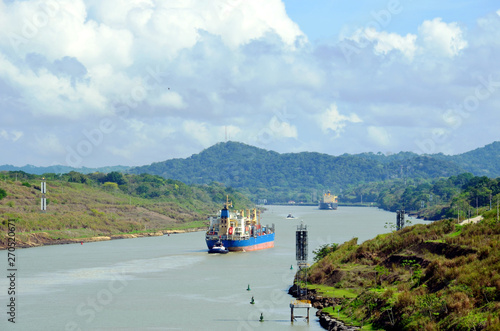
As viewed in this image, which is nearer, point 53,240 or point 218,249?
point 218,249

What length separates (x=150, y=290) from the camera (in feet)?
228

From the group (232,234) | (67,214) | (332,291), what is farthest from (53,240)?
(332,291)

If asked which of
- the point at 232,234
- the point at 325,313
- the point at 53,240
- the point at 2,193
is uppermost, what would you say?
the point at 2,193

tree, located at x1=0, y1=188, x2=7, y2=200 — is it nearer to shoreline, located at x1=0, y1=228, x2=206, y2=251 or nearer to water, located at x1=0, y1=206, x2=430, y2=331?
shoreline, located at x1=0, y1=228, x2=206, y2=251

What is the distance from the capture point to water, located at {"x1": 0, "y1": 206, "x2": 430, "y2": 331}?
5347cm

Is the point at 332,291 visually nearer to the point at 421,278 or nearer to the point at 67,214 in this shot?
the point at 421,278

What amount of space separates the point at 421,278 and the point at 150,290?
103 feet

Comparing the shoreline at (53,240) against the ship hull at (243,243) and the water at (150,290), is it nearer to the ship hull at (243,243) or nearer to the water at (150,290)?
the water at (150,290)

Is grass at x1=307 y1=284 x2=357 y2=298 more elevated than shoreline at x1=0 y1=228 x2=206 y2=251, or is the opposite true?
shoreline at x1=0 y1=228 x2=206 y2=251

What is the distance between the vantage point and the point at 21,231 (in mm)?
129125

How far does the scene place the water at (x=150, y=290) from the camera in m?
53.5

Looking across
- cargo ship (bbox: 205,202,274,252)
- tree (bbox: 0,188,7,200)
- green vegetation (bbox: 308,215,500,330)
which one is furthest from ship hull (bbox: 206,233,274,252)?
tree (bbox: 0,188,7,200)

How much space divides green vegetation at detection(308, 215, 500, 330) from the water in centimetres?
484

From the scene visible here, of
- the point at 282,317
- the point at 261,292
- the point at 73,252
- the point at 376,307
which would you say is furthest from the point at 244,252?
the point at 376,307
